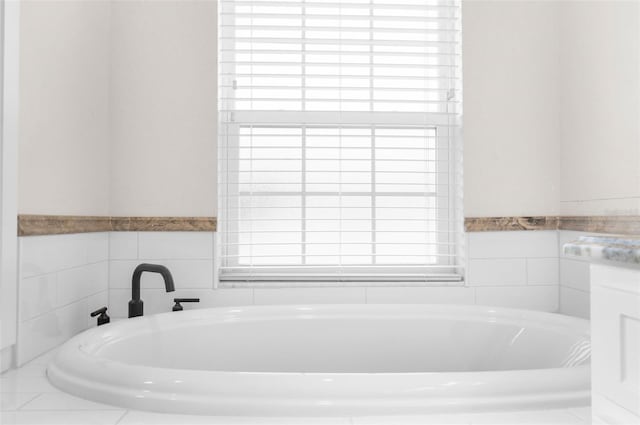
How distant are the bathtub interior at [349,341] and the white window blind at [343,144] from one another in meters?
0.27

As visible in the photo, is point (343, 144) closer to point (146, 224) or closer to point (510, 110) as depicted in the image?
point (510, 110)

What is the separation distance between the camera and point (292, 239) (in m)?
2.18

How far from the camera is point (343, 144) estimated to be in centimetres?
218

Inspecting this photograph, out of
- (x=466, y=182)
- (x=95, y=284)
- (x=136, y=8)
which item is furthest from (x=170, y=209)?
(x=466, y=182)

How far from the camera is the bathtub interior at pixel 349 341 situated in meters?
1.77

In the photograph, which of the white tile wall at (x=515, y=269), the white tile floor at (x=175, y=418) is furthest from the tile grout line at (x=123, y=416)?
the white tile wall at (x=515, y=269)

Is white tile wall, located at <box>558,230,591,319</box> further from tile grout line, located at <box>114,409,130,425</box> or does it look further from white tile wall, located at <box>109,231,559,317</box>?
tile grout line, located at <box>114,409,130,425</box>

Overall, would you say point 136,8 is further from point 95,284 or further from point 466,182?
point 466,182

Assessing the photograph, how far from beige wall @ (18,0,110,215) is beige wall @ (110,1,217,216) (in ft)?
0.19

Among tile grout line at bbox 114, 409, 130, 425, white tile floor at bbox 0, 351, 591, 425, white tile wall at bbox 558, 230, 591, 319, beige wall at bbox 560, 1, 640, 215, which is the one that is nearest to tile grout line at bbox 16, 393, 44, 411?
white tile floor at bbox 0, 351, 591, 425

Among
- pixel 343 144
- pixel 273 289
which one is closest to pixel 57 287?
pixel 273 289

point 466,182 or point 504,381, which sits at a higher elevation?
point 466,182

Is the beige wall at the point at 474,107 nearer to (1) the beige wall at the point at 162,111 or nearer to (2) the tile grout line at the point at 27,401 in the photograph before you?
(1) the beige wall at the point at 162,111

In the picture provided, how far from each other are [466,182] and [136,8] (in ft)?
5.29
